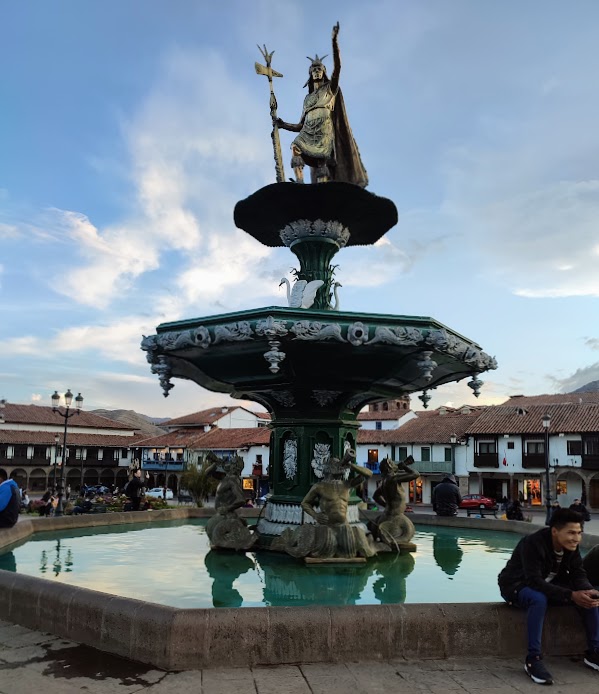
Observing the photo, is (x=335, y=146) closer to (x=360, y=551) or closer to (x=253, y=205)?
(x=253, y=205)

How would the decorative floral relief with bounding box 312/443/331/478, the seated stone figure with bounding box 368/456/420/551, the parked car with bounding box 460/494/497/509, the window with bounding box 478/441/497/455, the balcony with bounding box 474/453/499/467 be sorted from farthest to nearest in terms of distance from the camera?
the window with bounding box 478/441/497/455 → the balcony with bounding box 474/453/499/467 → the parked car with bounding box 460/494/497/509 → the decorative floral relief with bounding box 312/443/331/478 → the seated stone figure with bounding box 368/456/420/551

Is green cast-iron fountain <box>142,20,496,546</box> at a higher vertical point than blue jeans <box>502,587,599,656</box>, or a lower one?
higher

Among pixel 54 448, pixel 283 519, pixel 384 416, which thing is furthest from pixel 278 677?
pixel 54 448

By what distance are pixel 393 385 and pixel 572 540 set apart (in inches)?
229

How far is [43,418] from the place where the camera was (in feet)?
213

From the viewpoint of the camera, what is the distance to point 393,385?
34.6 ft

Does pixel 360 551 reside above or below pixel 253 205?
below

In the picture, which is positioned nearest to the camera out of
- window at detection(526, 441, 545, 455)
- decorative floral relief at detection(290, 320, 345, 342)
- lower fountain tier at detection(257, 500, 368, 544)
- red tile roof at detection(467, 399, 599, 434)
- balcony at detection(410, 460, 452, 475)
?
decorative floral relief at detection(290, 320, 345, 342)

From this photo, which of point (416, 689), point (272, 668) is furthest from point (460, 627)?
point (272, 668)

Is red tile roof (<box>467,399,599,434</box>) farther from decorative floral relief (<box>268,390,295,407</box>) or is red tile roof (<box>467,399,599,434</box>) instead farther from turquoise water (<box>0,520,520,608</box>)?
decorative floral relief (<box>268,390,295,407</box>)

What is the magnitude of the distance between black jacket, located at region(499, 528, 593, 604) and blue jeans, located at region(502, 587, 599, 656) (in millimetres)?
63

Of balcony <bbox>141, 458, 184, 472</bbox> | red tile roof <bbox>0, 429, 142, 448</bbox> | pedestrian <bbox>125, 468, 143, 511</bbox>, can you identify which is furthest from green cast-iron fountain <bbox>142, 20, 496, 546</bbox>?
red tile roof <bbox>0, 429, 142, 448</bbox>

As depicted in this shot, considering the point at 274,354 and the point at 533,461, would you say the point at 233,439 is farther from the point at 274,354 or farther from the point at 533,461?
the point at 274,354

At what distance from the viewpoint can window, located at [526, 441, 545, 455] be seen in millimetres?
46188
